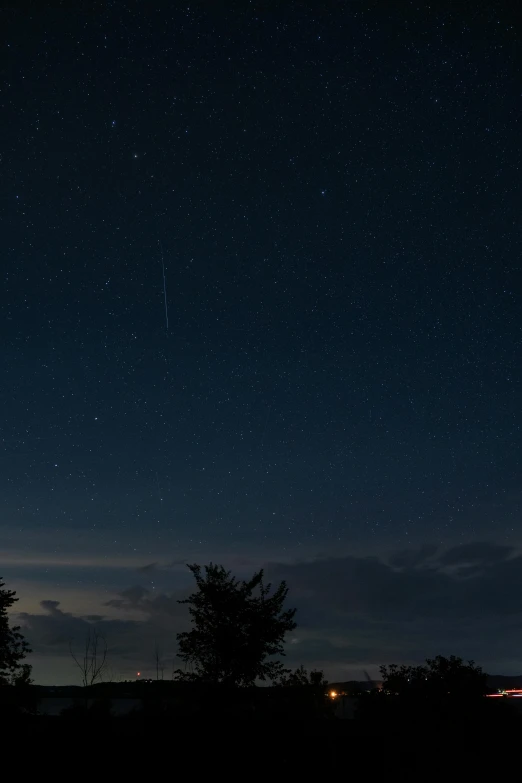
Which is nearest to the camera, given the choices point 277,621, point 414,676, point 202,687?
point 202,687

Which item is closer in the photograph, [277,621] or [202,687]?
[202,687]

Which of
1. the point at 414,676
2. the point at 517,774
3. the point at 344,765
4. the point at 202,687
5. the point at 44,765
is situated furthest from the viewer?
the point at 414,676

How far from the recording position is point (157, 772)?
511 inches

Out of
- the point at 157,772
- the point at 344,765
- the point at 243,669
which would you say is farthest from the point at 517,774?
the point at 243,669

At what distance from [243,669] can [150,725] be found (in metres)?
13.1

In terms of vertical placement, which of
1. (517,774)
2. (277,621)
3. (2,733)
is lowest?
(517,774)

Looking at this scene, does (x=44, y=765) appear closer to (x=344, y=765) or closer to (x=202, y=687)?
(x=344, y=765)

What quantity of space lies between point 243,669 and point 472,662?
9.74m

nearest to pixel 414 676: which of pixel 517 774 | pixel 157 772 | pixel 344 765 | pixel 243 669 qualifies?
pixel 243 669

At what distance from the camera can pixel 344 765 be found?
46.5 feet

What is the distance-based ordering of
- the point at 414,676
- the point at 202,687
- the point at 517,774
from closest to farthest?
1. the point at 517,774
2. the point at 202,687
3. the point at 414,676

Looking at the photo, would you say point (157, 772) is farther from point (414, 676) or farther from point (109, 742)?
point (414, 676)

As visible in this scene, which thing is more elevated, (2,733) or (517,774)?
(2,733)

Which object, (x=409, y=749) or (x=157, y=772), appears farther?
(x=409, y=749)
